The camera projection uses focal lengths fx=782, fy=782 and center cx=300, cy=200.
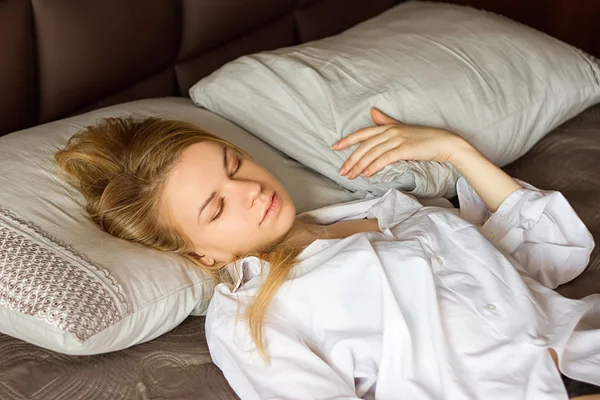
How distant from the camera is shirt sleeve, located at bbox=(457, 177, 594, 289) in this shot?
1.33 meters

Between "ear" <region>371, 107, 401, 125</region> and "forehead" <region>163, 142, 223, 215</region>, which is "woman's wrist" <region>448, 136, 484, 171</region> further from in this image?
"forehead" <region>163, 142, 223, 215</region>

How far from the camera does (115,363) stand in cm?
116

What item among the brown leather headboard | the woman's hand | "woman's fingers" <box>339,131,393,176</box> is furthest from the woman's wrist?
the brown leather headboard

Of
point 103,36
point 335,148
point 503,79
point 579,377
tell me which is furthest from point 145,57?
point 579,377

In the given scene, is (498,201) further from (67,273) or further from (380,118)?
(67,273)

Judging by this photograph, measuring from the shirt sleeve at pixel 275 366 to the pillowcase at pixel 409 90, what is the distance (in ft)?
1.37

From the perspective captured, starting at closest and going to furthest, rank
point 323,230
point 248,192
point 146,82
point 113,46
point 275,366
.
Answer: point 275,366 < point 248,192 < point 323,230 < point 113,46 < point 146,82

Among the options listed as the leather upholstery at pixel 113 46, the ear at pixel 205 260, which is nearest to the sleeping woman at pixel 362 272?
the ear at pixel 205 260

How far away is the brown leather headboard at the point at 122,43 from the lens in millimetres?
1368

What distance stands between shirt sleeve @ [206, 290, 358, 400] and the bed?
5cm

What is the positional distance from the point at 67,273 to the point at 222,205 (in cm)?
25

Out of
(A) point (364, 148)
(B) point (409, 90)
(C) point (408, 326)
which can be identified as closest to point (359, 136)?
(A) point (364, 148)

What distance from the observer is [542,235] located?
1.35m

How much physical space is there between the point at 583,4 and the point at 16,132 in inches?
66.9
